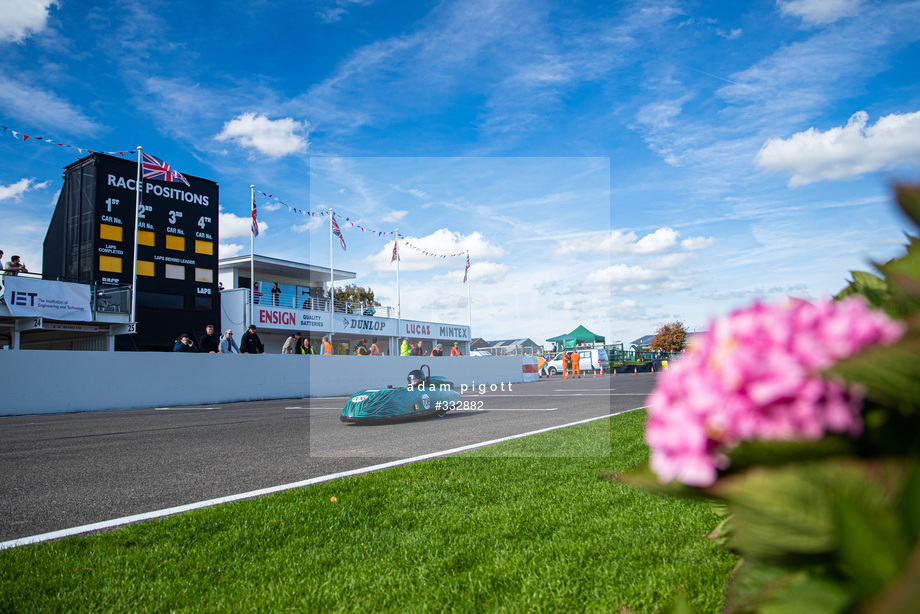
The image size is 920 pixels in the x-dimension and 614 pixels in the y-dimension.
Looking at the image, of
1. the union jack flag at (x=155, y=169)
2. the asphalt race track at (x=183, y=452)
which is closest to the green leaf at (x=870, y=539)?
the asphalt race track at (x=183, y=452)

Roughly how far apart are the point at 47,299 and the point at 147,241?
6.38m

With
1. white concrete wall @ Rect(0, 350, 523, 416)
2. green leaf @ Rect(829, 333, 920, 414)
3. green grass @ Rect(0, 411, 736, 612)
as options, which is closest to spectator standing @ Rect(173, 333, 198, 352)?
white concrete wall @ Rect(0, 350, 523, 416)

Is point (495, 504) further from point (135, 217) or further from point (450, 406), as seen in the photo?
point (135, 217)

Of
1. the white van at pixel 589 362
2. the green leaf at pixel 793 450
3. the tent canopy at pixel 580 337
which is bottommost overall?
the white van at pixel 589 362

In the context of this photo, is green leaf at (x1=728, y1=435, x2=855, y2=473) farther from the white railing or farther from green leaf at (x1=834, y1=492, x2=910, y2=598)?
the white railing

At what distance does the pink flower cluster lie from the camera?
0.51 m

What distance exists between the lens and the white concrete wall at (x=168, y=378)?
41.7ft

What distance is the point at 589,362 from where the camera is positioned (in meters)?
39.9

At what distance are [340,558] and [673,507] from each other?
200cm

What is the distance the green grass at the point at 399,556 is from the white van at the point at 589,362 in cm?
3655

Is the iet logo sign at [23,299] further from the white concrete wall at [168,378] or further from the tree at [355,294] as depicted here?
the tree at [355,294]

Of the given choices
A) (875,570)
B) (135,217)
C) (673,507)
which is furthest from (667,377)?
(135,217)

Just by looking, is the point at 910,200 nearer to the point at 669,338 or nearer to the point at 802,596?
the point at 802,596

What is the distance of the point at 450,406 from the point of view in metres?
11.1
